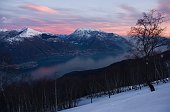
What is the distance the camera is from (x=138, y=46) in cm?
3441

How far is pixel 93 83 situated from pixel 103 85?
4041 mm

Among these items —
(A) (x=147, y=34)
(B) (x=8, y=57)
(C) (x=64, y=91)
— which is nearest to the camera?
(B) (x=8, y=57)

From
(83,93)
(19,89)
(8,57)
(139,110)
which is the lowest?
(83,93)

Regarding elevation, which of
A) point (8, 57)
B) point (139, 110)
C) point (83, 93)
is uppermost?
point (8, 57)

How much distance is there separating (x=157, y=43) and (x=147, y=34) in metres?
1.49

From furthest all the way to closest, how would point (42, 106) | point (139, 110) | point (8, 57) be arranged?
1. point (42, 106)
2. point (8, 57)
3. point (139, 110)

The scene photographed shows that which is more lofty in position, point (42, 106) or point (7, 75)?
point (7, 75)

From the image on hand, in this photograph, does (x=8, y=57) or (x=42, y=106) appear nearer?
(x=8, y=57)

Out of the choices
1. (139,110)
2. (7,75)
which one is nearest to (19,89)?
(7,75)

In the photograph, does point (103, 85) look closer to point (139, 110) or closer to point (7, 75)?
point (7, 75)

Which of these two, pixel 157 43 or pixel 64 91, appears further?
pixel 64 91

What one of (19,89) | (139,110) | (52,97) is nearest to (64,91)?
(52,97)

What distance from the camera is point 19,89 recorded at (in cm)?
7606

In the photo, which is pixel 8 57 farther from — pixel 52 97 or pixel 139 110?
pixel 52 97
